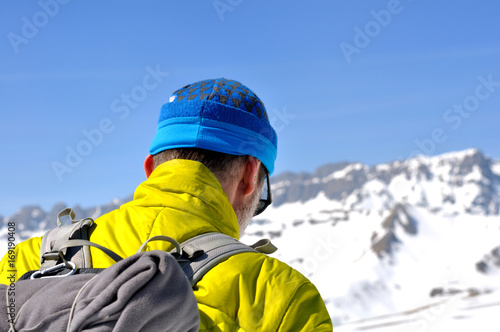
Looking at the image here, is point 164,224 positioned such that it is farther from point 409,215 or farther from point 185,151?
point 409,215

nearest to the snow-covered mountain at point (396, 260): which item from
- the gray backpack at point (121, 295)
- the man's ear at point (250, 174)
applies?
the man's ear at point (250, 174)

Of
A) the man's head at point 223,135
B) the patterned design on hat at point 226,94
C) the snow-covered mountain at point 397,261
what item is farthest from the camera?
the snow-covered mountain at point 397,261

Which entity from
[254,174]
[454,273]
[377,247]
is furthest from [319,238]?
[254,174]

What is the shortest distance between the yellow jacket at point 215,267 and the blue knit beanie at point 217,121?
0.57 feet

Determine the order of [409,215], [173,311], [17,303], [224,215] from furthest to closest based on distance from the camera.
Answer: [409,215], [224,215], [17,303], [173,311]

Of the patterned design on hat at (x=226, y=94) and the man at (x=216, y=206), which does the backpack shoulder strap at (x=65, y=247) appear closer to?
the man at (x=216, y=206)

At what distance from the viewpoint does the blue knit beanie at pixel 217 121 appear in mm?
2641

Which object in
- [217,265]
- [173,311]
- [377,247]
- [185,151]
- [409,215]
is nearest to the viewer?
[173,311]

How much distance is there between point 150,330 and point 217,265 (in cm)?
40

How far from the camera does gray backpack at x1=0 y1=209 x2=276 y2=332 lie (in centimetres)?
168

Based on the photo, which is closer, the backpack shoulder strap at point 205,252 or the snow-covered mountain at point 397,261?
the backpack shoulder strap at point 205,252

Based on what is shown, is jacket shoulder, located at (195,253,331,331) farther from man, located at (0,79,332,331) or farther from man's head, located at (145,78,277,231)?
man's head, located at (145,78,277,231)

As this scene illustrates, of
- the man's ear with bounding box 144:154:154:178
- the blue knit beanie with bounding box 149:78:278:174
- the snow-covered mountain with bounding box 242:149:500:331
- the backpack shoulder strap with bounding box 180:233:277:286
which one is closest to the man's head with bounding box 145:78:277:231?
the blue knit beanie with bounding box 149:78:278:174

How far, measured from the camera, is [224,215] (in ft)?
7.95
